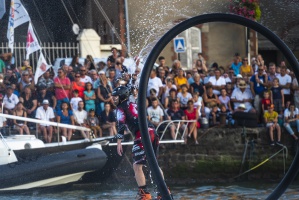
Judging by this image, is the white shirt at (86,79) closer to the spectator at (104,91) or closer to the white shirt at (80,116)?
the spectator at (104,91)

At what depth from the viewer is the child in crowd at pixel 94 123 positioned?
2306cm

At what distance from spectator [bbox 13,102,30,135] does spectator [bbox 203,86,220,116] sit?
427 cm

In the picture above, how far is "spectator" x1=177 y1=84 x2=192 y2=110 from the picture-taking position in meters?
23.3

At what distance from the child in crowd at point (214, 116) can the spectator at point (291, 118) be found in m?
1.65

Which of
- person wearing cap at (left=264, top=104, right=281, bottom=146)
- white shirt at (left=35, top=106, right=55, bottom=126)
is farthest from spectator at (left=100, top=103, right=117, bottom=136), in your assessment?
person wearing cap at (left=264, top=104, right=281, bottom=146)

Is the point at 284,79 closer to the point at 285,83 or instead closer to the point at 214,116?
the point at 285,83

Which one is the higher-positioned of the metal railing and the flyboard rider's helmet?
the metal railing

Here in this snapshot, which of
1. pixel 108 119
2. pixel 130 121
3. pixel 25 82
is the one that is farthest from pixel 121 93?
pixel 25 82

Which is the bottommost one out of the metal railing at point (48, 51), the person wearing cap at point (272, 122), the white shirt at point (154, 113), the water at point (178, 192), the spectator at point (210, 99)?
the water at point (178, 192)

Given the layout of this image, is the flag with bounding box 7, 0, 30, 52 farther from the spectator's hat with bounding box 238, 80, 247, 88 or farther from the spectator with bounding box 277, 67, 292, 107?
the spectator with bounding box 277, 67, 292, 107

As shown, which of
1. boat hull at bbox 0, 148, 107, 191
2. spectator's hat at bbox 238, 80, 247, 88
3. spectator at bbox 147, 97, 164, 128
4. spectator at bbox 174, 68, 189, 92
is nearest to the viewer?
boat hull at bbox 0, 148, 107, 191

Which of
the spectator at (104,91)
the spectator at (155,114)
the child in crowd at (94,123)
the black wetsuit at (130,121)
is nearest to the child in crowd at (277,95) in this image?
the spectator at (155,114)

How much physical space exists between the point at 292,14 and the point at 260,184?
411 cm

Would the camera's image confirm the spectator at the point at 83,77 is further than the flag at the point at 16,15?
No
